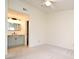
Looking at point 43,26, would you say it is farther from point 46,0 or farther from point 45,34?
point 46,0

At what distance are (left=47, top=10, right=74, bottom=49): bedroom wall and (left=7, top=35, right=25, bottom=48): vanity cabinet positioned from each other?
220cm

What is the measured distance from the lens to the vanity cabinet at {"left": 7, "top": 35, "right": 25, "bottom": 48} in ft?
17.8

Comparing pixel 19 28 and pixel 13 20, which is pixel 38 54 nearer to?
pixel 19 28

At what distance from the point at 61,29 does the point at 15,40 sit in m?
3.48

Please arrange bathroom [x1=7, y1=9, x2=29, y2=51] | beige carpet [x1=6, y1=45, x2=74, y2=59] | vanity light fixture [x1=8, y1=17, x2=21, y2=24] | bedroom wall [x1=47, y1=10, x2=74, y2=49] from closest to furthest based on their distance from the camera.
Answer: beige carpet [x1=6, y1=45, x2=74, y2=59]
bedroom wall [x1=47, y1=10, x2=74, y2=49]
bathroom [x1=7, y1=9, x2=29, y2=51]
vanity light fixture [x1=8, y1=17, x2=21, y2=24]

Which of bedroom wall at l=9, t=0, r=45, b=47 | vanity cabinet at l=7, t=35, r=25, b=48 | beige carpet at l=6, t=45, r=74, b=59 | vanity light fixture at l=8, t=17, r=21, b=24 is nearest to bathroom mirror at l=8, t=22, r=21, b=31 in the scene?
vanity light fixture at l=8, t=17, r=21, b=24

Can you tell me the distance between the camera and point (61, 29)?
19.7 feet

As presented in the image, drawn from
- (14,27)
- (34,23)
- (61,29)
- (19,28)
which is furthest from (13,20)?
(61,29)

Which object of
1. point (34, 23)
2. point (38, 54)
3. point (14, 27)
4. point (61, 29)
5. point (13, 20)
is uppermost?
point (13, 20)

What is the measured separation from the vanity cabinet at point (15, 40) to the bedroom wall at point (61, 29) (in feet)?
7.22

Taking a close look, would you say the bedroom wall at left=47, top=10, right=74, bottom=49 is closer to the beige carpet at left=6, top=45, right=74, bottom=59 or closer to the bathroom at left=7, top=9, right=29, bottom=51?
the beige carpet at left=6, top=45, right=74, bottom=59
